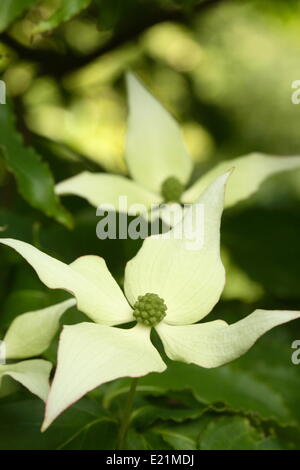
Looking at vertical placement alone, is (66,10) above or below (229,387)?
above

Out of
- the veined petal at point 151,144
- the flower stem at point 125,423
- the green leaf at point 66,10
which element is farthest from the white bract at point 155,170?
the flower stem at point 125,423

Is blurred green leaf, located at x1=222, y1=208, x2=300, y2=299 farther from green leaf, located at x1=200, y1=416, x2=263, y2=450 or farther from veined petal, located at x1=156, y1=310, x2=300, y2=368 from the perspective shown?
veined petal, located at x1=156, y1=310, x2=300, y2=368

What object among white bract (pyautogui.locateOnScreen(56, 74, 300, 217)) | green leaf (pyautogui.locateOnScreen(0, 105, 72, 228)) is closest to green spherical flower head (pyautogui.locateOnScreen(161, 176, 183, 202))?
white bract (pyautogui.locateOnScreen(56, 74, 300, 217))

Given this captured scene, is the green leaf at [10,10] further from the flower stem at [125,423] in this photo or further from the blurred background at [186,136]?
the flower stem at [125,423]

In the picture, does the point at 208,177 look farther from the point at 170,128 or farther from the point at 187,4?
the point at 187,4

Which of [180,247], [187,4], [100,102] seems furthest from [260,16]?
[180,247]

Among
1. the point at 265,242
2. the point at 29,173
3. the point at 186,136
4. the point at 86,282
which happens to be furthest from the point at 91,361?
the point at 186,136

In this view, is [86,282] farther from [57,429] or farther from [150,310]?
[57,429]
